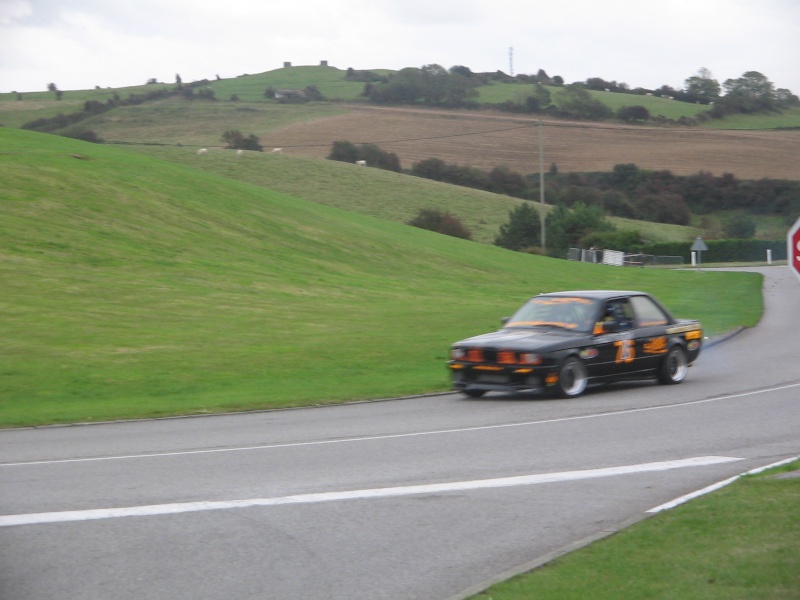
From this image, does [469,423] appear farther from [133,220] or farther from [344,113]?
[344,113]

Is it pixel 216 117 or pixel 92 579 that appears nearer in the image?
pixel 92 579

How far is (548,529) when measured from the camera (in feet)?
24.5

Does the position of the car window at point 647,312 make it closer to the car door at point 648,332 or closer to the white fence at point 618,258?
the car door at point 648,332

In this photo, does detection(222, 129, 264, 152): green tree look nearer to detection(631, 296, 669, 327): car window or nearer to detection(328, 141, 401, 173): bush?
detection(328, 141, 401, 173): bush

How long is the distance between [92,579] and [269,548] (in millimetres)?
1217

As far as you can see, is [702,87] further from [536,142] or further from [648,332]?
[648,332]

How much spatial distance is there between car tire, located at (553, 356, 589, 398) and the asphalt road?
0.79ft

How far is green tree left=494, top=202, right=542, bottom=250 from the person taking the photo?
246ft

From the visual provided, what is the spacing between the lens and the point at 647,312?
16.8 m

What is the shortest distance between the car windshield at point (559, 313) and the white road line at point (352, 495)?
19.1 ft

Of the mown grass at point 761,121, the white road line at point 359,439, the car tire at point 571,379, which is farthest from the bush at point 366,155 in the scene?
the white road line at point 359,439

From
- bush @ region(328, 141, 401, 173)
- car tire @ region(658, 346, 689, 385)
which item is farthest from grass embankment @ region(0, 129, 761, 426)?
bush @ region(328, 141, 401, 173)

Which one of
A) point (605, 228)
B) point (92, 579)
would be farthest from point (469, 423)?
point (605, 228)

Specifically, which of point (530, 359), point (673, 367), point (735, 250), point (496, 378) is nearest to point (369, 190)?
point (735, 250)
